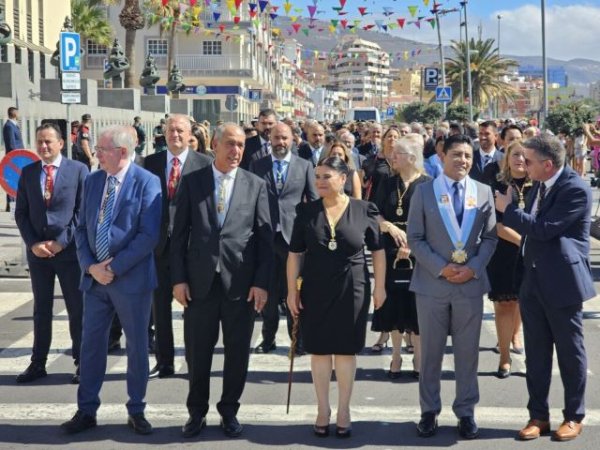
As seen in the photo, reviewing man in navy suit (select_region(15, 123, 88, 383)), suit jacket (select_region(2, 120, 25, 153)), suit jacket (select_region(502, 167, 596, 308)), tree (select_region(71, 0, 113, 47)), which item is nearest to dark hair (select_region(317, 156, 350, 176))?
suit jacket (select_region(502, 167, 596, 308))

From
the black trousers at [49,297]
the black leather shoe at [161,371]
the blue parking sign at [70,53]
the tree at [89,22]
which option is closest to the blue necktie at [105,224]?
the black trousers at [49,297]

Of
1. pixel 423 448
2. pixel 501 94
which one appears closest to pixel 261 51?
pixel 501 94

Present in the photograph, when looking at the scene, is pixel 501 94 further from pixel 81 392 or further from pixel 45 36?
pixel 81 392

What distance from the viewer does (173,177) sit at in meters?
8.09

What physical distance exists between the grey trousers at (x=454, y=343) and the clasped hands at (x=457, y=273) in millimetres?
128

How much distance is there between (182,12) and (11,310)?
48.0 m

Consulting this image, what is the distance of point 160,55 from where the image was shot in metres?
67.9

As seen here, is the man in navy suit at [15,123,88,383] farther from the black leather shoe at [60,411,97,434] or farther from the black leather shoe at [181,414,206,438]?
the black leather shoe at [181,414,206,438]

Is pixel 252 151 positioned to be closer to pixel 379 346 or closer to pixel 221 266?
pixel 379 346

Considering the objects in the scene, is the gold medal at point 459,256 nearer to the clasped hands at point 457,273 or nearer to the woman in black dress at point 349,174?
the clasped hands at point 457,273

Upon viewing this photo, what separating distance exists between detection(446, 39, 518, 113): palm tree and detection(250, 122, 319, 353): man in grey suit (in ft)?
211

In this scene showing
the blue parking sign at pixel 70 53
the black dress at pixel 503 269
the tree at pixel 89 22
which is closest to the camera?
the black dress at pixel 503 269

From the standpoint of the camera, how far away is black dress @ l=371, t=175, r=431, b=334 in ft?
26.4

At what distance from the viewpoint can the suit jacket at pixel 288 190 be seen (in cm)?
891
